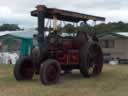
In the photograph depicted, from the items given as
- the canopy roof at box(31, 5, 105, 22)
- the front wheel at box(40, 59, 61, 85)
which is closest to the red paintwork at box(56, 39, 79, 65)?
the canopy roof at box(31, 5, 105, 22)

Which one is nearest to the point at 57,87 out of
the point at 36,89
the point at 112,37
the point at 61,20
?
the point at 36,89

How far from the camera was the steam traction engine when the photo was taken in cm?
1397

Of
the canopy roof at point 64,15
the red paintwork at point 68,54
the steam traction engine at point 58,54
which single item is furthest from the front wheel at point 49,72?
the canopy roof at point 64,15

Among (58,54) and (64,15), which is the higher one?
(64,15)

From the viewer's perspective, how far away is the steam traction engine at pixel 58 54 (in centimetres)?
1397

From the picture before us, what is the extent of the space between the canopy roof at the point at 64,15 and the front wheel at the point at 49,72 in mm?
1867

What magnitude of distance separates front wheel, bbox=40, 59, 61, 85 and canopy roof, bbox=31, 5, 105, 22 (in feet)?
6.13

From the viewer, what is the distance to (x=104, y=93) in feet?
37.7

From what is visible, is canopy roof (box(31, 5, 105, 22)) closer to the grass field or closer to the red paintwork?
the red paintwork

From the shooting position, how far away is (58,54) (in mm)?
15203

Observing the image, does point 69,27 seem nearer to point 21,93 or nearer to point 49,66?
point 49,66

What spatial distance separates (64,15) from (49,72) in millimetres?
2612

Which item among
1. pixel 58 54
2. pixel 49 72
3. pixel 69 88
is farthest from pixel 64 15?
pixel 69 88

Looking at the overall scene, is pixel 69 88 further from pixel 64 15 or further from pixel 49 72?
pixel 64 15
